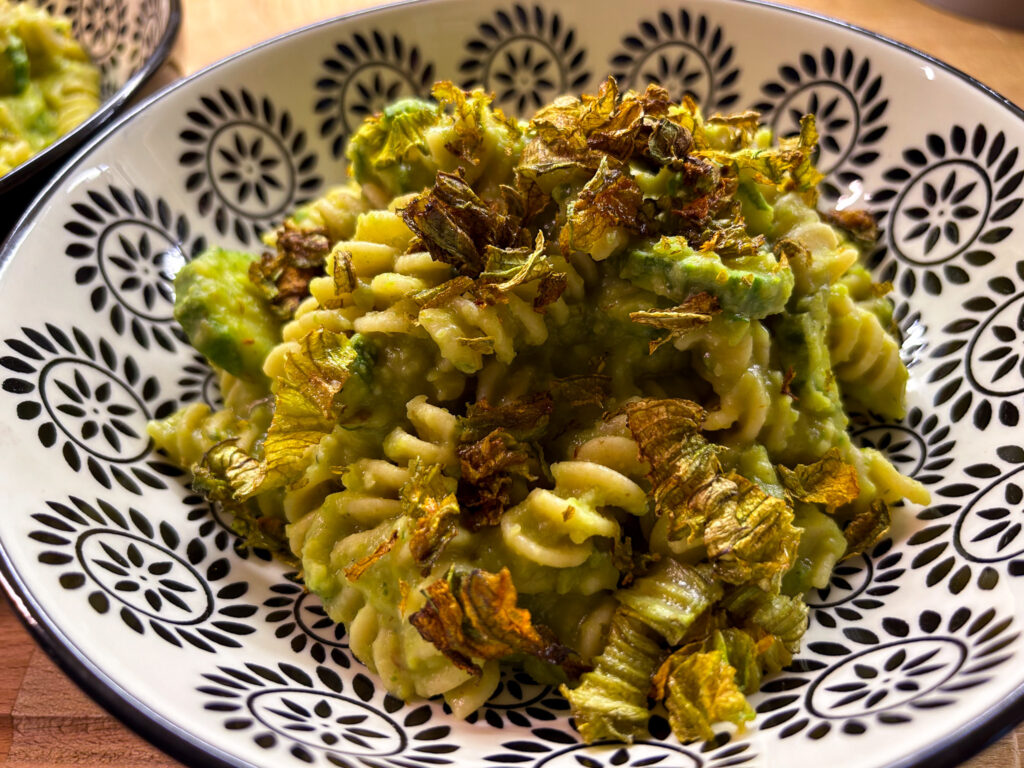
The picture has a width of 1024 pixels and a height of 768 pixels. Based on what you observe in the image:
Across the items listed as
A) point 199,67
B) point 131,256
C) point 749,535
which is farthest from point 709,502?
point 199,67

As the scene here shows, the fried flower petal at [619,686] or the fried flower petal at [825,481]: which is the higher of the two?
the fried flower petal at [825,481]

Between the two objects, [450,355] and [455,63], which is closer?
[450,355]

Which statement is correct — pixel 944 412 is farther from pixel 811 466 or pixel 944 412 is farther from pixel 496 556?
pixel 496 556

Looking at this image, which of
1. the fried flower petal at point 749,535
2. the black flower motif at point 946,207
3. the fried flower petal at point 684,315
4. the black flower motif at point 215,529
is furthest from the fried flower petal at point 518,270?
the black flower motif at point 946,207

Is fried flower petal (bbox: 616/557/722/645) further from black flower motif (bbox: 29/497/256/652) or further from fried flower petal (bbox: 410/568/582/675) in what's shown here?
black flower motif (bbox: 29/497/256/652)

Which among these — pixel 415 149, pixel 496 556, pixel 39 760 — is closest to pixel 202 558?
pixel 39 760

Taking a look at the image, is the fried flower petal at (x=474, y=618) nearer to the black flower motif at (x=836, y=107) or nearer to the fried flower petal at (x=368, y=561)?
the fried flower petal at (x=368, y=561)

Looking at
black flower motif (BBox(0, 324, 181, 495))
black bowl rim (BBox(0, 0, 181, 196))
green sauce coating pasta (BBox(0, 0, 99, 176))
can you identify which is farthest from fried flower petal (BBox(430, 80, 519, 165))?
green sauce coating pasta (BBox(0, 0, 99, 176))
